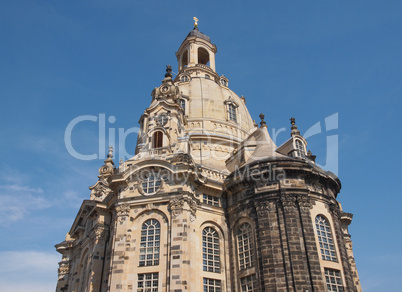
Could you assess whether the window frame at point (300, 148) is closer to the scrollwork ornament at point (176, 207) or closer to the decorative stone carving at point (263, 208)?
the decorative stone carving at point (263, 208)

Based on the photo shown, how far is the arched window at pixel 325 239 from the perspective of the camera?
28312 mm

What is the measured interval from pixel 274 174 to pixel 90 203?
66.2ft

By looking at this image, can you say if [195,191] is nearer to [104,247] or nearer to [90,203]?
[104,247]

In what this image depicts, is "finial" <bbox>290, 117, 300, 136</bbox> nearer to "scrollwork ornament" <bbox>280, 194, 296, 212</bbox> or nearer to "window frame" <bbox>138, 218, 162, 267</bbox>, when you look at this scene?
"scrollwork ornament" <bbox>280, 194, 296, 212</bbox>

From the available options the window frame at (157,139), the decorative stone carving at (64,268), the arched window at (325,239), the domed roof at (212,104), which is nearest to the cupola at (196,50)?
the domed roof at (212,104)

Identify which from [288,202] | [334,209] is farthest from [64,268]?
[334,209]

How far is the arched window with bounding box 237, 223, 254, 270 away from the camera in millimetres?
28797

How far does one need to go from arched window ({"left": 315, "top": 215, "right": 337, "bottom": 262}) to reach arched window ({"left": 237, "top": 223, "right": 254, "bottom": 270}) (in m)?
5.30

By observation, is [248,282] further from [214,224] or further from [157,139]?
[157,139]

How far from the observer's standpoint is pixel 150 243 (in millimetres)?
28406

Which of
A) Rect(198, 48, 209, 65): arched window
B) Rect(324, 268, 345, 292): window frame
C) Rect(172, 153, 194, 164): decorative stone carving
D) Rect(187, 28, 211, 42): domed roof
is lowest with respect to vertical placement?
Rect(324, 268, 345, 292): window frame

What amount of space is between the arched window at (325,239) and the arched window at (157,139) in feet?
50.0

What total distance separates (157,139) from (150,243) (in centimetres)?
1032

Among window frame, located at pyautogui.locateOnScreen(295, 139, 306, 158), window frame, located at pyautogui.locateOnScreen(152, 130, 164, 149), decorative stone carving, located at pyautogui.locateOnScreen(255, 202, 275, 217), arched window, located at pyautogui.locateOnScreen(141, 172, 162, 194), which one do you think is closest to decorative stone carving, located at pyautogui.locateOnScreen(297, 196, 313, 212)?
decorative stone carving, located at pyautogui.locateOnScreen(255, 202, 275, 217)
